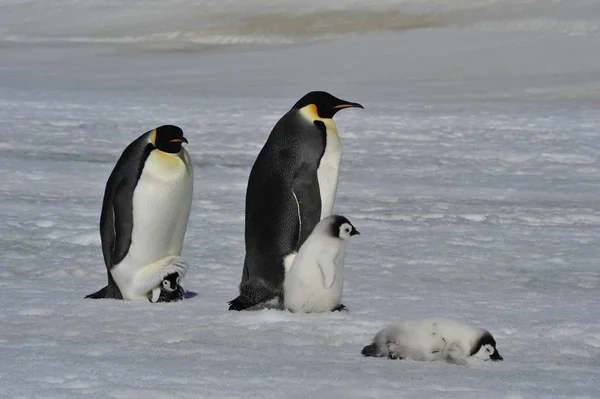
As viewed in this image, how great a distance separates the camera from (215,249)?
6.06 metres

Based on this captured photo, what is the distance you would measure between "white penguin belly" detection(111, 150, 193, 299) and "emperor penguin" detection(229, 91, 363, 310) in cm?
32

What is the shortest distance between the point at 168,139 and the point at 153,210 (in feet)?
0.91

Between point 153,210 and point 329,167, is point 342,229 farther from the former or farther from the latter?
point 153,210

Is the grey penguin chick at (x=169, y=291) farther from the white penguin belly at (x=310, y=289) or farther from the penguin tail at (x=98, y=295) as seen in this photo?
the white penguin belly at (x=310, y=289)

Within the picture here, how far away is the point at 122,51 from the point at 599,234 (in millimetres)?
22736

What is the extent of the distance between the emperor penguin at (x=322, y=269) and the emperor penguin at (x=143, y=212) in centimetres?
68

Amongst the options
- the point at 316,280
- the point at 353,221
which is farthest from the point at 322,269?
the point at 353,221

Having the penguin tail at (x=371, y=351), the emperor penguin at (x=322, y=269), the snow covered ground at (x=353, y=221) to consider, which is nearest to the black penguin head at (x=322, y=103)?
the emperor penguin at (x=322, y=269)

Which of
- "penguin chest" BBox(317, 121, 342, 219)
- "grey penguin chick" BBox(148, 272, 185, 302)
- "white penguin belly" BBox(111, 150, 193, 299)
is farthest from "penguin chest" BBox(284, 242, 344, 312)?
"white penguin belly" BBox(111, 150, 193, 299)

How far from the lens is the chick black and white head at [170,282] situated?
14.6 ft

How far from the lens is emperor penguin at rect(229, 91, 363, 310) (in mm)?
4309

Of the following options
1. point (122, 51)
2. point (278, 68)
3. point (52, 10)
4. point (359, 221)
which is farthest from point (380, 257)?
point (52, 10)

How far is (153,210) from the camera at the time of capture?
451 centimetres

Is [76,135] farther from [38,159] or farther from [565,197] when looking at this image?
[565,197]
